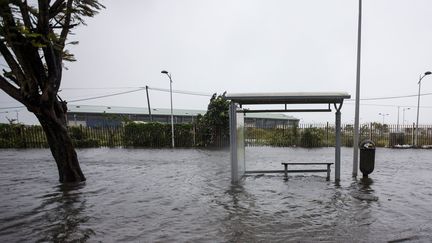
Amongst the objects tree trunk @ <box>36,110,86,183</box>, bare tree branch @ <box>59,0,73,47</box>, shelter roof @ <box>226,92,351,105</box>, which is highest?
bare tree branch @ <box>59,0,73,47</box>

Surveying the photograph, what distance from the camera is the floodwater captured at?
218 inches

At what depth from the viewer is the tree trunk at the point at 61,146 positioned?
989 centimetres

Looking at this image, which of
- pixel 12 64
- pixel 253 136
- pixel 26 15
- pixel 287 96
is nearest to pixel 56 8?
pixel 26 15

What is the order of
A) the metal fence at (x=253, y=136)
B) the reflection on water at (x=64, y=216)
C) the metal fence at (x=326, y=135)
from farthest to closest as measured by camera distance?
the metal fence at (x=326, y=135), the metal fence at (x=253, y=136), the reflection on water at (x=64, y=216)

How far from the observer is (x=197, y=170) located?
13.4 meters

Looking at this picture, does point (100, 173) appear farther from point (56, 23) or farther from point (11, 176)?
point (56, 23)

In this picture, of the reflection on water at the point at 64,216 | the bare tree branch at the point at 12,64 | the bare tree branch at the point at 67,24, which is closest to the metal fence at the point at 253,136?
the bare tree branch at the point at 67,24

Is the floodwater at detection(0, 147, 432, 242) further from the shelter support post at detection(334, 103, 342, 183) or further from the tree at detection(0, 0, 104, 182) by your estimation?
the tree at detection(0, 0, 104, 182)

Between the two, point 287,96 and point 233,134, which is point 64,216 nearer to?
point 233,134

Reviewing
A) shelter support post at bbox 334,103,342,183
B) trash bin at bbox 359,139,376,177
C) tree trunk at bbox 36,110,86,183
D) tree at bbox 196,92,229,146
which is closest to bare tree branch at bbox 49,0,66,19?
tree trunk at bbox 36,110,86,183

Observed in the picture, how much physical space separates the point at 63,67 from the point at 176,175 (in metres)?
5.25

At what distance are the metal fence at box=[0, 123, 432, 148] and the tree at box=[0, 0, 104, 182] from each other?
15853 millimetres

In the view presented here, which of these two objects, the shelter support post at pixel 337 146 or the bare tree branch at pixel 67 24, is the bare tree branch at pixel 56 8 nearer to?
the bare tree branch at pixel 67 24

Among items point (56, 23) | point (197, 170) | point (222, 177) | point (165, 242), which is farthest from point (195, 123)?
point (165, 242)
